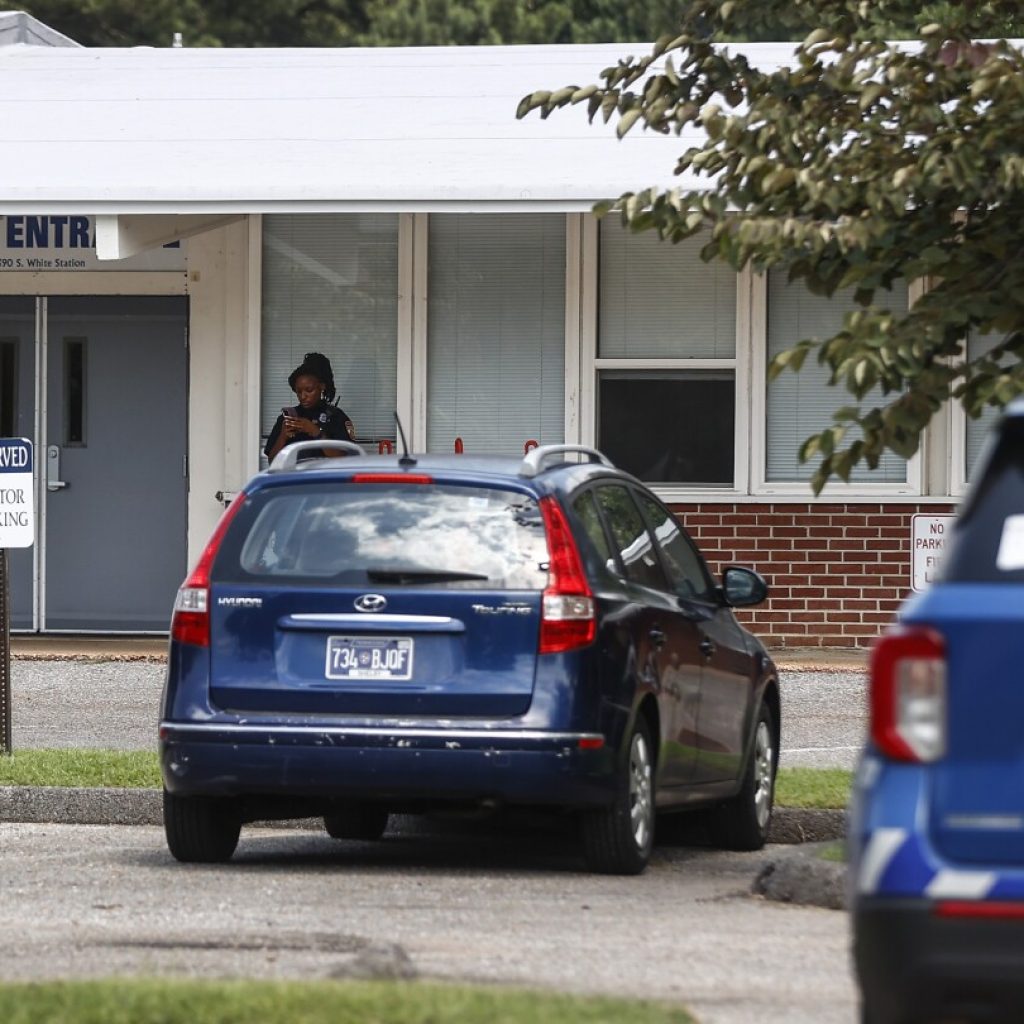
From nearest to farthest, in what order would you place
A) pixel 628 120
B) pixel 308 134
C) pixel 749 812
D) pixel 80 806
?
1. pixel 628 120
2. pixel 749 812
3. pixel 80 806
4. pixel 308 134

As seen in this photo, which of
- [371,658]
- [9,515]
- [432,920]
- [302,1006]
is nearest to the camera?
[302,1006]

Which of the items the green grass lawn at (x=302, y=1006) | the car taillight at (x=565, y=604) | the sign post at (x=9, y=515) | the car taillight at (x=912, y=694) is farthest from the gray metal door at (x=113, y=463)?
the car taillight at (x=912, y=694)

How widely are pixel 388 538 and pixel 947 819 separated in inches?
178

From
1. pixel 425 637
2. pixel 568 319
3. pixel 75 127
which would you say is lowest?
pixel 425 637

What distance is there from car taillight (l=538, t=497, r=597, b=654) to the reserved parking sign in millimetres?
3954

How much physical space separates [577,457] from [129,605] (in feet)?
13.3

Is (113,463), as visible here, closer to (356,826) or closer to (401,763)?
(356,826)

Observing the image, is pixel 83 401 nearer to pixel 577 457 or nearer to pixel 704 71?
pixel 577 457

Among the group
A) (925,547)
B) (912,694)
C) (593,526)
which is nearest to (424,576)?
(593,526)

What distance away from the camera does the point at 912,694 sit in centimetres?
493

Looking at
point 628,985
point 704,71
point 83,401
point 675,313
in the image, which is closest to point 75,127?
point 83,401

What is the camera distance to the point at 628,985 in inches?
269

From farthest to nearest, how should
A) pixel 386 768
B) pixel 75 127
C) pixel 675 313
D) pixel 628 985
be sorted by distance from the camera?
pixel 75 127, pixel 675 313, pixel 386 768, pixel 628 985

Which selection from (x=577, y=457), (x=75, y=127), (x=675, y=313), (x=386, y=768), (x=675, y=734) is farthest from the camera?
(x=75, y=127)
